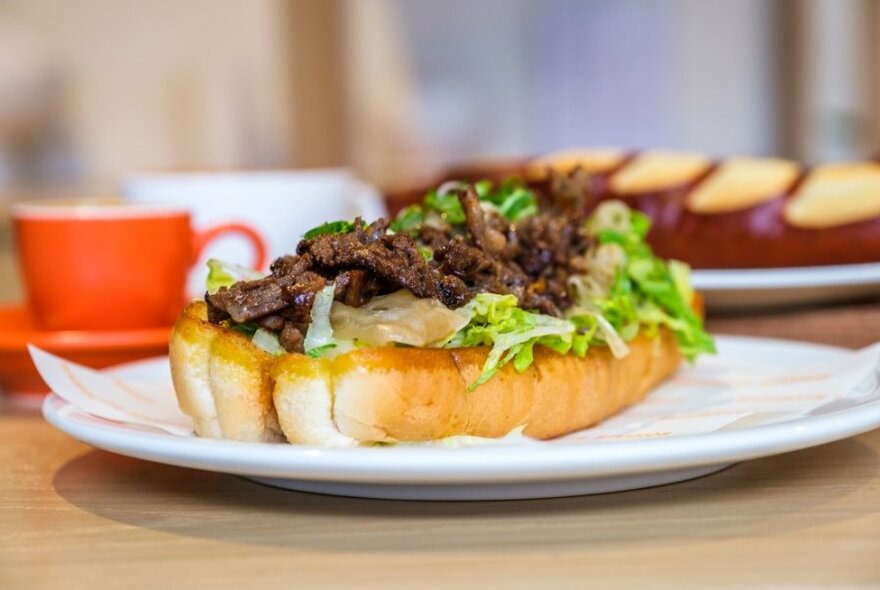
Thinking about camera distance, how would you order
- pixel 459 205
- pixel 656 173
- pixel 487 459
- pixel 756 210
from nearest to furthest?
pixel 487 459
pixel 459 205
pixel 756 210
pixel 656 173

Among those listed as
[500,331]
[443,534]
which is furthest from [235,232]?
[443,534]

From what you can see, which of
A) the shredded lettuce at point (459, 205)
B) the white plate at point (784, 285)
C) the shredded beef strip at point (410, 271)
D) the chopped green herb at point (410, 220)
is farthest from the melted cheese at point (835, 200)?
the chopped green herb at point (410, 220)

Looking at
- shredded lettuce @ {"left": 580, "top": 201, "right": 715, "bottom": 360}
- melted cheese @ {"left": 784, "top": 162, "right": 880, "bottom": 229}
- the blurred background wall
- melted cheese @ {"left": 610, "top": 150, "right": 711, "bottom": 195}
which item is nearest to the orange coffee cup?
shredded lettuce @ {"left": 580, "top": 201, "right": 715, "bottom": 360}

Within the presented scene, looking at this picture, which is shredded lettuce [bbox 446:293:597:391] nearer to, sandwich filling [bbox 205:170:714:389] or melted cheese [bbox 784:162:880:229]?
sandwich filling [bbox 205:170:714:389]

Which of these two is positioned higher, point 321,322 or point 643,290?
point 321,322

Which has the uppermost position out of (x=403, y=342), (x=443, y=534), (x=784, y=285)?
(x=403, y=342)

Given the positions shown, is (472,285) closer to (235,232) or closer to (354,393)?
(354,393)

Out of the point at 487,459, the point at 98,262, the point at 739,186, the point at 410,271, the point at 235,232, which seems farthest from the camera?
the point at 739,186
